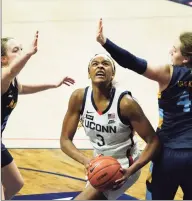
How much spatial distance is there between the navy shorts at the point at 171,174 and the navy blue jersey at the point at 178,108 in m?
0.06

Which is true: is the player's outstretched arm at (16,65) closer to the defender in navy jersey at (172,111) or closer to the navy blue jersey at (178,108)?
the defender in navy jersey at (172,111)

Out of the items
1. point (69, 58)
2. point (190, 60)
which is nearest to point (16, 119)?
point (69, 58)

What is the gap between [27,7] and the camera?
559cm

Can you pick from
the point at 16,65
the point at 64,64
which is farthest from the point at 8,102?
the point at 64,64

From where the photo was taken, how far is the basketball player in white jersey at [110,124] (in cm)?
278

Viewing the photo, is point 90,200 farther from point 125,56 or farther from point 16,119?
point 16,119

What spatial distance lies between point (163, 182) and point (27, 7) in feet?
11.5

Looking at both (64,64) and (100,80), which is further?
(64,64)

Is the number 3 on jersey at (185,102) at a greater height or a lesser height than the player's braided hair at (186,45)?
lesser

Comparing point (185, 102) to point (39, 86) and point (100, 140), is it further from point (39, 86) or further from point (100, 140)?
point (39, 86)

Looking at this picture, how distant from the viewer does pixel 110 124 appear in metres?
2.80

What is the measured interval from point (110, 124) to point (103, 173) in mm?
315

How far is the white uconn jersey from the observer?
2801 mm

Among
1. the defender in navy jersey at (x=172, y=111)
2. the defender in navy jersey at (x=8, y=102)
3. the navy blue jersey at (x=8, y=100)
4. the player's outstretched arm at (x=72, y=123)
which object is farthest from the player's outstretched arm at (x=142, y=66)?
the navy blue jersey at (x=8, y=100)
